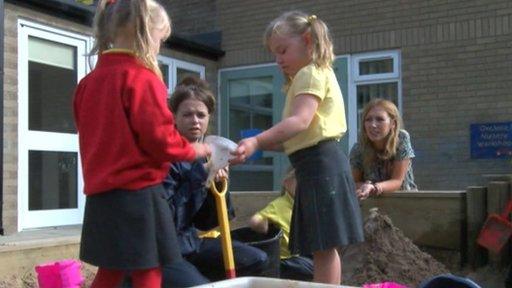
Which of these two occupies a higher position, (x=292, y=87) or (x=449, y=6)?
(x=449, y=6)

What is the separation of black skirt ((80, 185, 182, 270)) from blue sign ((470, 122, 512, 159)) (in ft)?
20.3

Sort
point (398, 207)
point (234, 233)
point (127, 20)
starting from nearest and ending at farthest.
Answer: point (127, 20) → point (234, 233) → point (398, 207)

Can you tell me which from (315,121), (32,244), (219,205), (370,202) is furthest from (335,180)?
(32,244)

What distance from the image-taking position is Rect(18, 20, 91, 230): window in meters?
6.84

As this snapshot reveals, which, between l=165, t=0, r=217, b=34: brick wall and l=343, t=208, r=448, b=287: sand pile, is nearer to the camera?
l=343, t=208, r=448, b=287: sand pile

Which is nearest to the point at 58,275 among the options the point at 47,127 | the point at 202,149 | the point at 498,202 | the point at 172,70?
the point at 202,149

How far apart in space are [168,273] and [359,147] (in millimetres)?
2037

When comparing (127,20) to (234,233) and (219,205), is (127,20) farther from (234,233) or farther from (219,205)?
(234,233)

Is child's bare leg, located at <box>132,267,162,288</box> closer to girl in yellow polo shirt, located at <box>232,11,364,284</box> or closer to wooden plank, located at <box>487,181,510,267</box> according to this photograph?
girl in yellow polo shirt, located at <box>232,11,364,284</box>

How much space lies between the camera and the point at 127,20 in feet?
8.50

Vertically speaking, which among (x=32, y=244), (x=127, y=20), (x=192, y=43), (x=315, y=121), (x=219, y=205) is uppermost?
(x=192, y=43)

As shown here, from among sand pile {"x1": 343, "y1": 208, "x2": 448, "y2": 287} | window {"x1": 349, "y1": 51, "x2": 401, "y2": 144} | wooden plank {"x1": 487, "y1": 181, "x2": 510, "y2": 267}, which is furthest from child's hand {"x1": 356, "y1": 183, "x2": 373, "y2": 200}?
window {"x1": 349, "y1": 51, "x2": 401, "y2": 144}

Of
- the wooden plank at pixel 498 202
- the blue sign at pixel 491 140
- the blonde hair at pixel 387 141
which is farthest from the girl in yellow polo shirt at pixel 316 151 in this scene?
the blue sign at pixel 491 140

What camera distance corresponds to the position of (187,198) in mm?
3166
